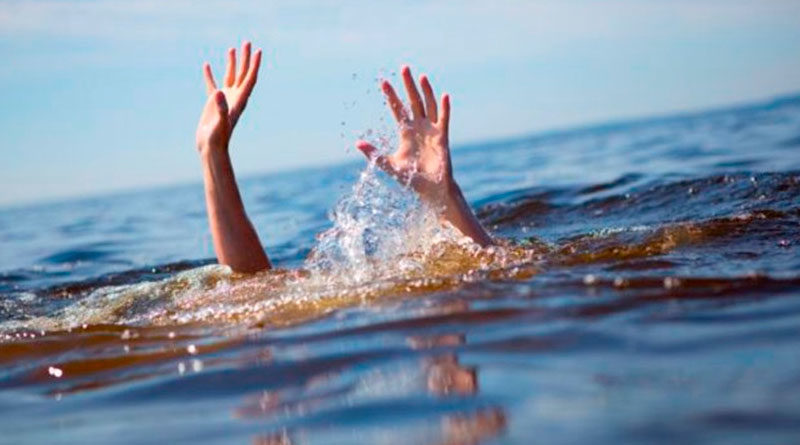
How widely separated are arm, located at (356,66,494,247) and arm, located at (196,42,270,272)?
34.2 inches

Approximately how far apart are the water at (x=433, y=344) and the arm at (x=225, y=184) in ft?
0.58

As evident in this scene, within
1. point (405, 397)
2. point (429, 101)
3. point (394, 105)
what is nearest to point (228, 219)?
point (394, 105)

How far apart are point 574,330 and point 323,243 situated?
226 centimetres

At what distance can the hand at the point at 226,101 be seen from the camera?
5.59m

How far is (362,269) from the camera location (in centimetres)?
504

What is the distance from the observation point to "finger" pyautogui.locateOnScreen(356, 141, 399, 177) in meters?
5.21

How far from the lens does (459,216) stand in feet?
17.1

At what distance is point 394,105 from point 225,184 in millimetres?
A: 1025

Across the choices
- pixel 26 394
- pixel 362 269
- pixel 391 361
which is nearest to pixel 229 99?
pixel 362 269

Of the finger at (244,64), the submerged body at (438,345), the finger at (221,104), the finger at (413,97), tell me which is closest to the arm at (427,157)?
the finger at (413,97)

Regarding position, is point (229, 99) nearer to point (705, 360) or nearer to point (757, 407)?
point (705, 360)

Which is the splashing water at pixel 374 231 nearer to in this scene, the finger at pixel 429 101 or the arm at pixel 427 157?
the arm at pixel 427 157

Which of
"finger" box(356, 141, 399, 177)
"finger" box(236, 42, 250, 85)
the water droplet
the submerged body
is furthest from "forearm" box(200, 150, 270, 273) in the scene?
the water droplet

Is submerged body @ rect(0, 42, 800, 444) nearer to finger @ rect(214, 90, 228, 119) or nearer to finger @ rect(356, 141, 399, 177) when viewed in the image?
finger @ rect(356, 141, 399, 177)
